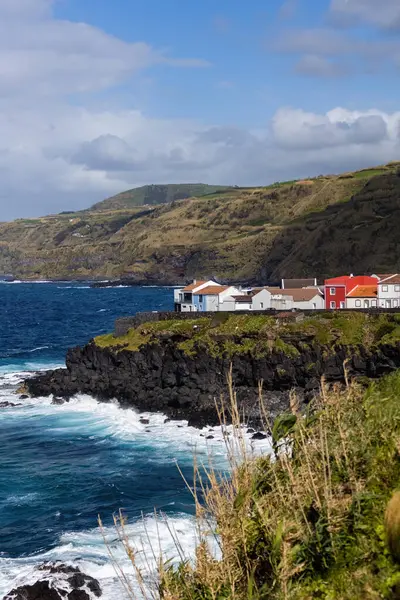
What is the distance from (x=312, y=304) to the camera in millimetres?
79250

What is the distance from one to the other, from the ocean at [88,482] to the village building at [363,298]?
3265 centimetres

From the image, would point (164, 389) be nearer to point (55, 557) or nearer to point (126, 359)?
point (126, 359)

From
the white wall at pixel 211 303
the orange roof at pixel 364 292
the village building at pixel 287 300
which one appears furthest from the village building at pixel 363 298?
the white wall at pixel 211 303

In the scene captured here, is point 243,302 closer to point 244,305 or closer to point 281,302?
point 244,305

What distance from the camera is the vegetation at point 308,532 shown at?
10.4 m

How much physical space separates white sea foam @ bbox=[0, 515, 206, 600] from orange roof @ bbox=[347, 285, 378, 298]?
4999 cm

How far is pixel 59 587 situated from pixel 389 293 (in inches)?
2363

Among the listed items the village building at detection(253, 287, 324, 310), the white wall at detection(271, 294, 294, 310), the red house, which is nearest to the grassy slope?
the white wall at detection(271, 294, 294, 310)

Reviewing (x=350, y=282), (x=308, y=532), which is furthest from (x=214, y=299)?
(x=308, y=532)

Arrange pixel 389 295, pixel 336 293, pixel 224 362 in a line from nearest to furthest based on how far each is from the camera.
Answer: pixel 224 362
pixel 389 295
pixel 336 293

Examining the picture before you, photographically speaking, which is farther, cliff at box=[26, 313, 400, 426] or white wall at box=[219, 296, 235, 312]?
white wall at box=[219, 296, 235, 312]

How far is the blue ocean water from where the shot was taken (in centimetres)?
3072

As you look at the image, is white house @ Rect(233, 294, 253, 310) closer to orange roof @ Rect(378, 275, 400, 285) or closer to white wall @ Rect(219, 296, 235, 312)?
white wall @ Rect(219, 296, 235, 312)

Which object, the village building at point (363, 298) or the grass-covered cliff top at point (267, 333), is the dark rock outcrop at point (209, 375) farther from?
the village building at point (363, 298)
